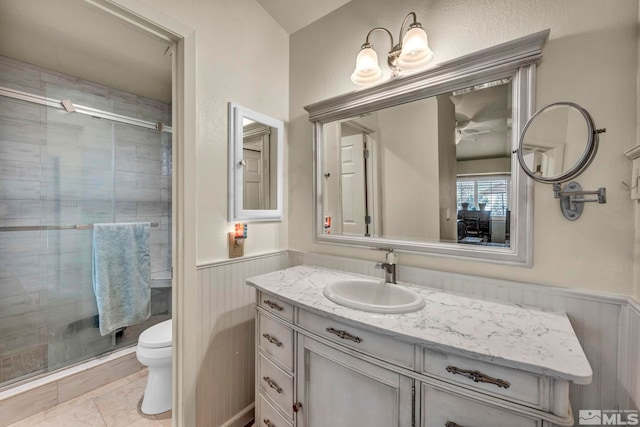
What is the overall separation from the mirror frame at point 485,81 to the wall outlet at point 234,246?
2.45 ft

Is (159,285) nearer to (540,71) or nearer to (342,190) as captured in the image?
(342,190)

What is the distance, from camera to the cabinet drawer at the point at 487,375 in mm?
644

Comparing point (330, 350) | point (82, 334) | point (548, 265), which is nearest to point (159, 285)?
point (82, 334)

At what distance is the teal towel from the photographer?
1953 mm

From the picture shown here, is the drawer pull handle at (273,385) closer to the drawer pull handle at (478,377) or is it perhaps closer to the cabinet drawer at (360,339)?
the cabinet drawer at (360,339)

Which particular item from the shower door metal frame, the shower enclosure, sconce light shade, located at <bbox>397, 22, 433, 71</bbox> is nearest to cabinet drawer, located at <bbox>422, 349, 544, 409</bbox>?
sconce light shade, located at <bbox>397, 22, 433, 71</bbox>

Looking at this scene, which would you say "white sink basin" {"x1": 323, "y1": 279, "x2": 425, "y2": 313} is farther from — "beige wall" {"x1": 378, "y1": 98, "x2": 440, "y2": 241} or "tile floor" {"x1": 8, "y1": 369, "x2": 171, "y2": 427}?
"tile floor" {"x1": 8, "y1": 369, "x2": 171, "y2": 427}

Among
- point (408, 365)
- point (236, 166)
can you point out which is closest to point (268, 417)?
point (408, 365)

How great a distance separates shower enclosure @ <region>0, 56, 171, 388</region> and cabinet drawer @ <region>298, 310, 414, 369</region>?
1.99m

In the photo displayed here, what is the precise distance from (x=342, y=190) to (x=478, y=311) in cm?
99

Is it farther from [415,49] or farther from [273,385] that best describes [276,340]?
[415,49]

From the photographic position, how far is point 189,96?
4.24ft

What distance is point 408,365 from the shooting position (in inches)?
31.9

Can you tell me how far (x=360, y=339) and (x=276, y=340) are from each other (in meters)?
0.48
